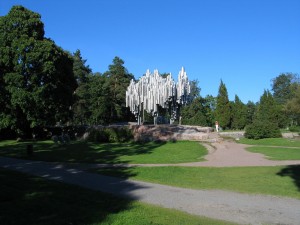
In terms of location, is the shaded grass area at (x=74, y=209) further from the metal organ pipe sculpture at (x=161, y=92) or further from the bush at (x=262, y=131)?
the metal organ pipe sculpture at (x=161, y=92)

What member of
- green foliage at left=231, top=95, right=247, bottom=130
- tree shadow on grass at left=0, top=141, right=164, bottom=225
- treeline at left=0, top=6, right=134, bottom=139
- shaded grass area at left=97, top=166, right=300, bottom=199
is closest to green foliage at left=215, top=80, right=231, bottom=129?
green foliage at left=231, top=95, right=247, bottom=130

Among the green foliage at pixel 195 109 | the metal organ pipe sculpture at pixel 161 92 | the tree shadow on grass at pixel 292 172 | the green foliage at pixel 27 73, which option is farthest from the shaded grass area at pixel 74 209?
the green foliage at pixel 195 109

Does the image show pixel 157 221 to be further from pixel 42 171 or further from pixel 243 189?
pixel 42 171

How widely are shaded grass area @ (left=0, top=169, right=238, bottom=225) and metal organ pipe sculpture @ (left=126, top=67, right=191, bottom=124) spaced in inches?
1419

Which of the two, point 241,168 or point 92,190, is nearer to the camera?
point 92,190

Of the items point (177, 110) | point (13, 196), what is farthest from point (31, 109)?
point (13, 196)

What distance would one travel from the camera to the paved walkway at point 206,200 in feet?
24.9

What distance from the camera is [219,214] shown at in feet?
25.3

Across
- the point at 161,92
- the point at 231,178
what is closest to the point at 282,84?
the point at 161,92

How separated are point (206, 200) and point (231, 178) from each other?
13.7ft

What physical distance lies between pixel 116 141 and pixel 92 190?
79.0ft

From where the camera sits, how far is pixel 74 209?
291 inches

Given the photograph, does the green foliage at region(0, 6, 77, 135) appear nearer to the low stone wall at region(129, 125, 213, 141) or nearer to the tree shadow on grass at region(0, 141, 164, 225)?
the low stone wall at region(129, 125, 213, 141)

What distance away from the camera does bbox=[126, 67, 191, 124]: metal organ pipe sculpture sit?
149 ft
